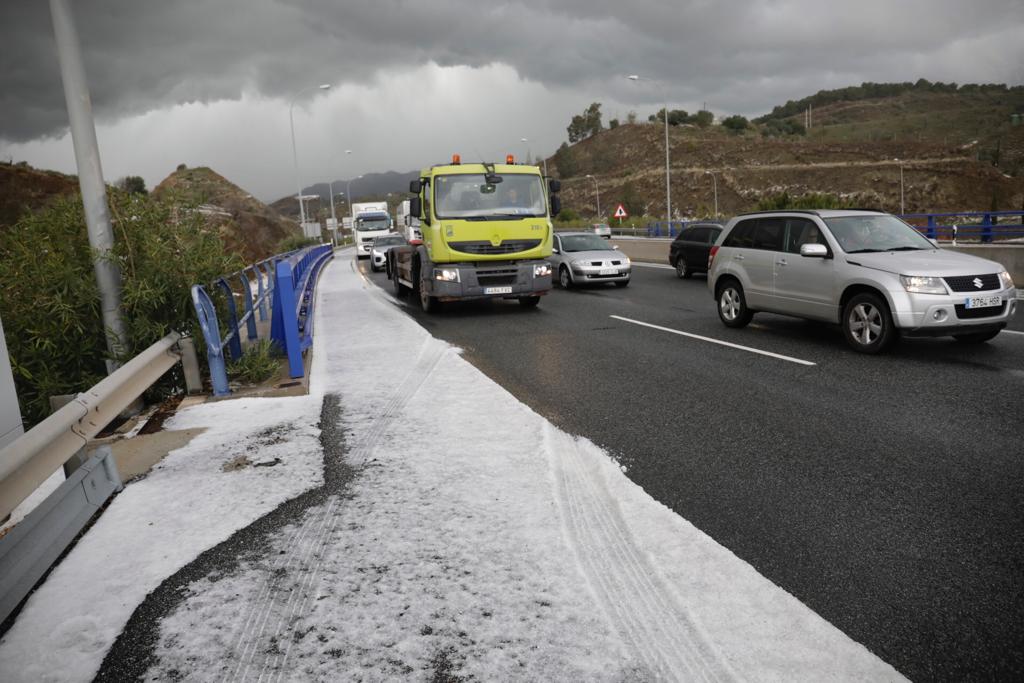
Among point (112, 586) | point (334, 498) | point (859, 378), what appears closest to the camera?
point (112, 586)

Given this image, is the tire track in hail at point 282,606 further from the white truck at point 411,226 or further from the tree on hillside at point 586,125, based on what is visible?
the tree on hillside at point 586,125

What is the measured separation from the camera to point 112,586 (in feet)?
10.7

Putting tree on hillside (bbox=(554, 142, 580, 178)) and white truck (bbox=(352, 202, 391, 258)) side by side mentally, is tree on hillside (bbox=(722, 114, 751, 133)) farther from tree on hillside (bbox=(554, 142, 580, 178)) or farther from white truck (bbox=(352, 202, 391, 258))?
white truck (bbox=(352, 202, 391, 258))

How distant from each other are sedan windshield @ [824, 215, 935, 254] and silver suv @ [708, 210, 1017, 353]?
13 millimetres

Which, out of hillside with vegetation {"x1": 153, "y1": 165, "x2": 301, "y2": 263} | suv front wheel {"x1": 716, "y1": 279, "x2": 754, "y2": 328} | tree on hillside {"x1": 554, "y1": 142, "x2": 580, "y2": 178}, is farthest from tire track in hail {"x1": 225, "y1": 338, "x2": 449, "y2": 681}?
tree on hillside {"x1": 554, "y1": 142, "x2": 580, "y2": 178}

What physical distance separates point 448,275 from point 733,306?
16.4ft

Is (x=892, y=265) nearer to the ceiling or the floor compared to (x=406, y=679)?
nearer to the ceiling

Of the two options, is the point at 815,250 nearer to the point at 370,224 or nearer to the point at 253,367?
the point at 253,367

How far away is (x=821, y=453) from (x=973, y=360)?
4.32 metres

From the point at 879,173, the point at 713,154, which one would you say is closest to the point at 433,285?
the point at 879,173

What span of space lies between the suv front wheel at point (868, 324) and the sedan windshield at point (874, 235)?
2.41 feet

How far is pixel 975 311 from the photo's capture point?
8.02 meters

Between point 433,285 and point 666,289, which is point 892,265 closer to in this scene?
point 433,285

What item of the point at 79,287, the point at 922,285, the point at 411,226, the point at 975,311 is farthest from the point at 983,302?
the point at 411,226
